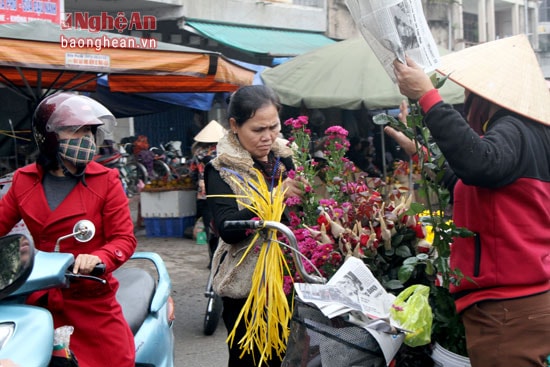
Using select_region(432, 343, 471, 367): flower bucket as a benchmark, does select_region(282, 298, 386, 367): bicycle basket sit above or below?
above

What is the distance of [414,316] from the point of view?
2.33 m

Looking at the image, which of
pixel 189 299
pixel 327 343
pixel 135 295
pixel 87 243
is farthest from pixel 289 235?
pixel 189 299

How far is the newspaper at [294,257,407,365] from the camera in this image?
2.18m

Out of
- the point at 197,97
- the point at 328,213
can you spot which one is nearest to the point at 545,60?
the point at 197,97

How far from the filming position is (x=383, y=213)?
2.78 m

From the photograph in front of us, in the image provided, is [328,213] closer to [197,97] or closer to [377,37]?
[377,37]

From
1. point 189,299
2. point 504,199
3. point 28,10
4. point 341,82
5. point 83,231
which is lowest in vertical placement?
point 189,299

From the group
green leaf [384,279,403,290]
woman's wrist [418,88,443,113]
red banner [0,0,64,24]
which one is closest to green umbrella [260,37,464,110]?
red banner [0,0,64,24]

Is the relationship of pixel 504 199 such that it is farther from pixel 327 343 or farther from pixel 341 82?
pixel 341 82

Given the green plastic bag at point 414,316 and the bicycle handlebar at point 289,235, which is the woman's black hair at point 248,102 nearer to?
the bicycle handlebar at point 289,235

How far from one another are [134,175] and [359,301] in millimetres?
12666

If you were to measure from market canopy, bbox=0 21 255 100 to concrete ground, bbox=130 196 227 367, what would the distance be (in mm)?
2210

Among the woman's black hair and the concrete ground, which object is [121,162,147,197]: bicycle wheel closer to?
the concrete ground

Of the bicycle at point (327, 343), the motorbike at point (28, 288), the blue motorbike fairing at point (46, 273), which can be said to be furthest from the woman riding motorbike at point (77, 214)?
the bicycle at point (327, 343)
